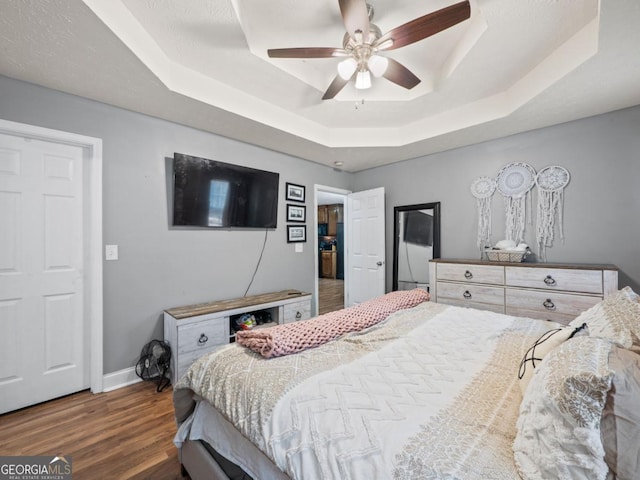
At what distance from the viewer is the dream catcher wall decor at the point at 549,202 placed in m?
2.66

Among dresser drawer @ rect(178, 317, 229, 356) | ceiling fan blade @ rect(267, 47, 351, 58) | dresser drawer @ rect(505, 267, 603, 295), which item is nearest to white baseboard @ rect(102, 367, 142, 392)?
dresser drawer @ rect(178, 317, 229, 356)

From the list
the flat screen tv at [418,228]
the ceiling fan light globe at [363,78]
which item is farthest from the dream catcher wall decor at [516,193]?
the ceiling fan light globe at [363,78]

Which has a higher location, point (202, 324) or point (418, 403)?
point (418, 403)

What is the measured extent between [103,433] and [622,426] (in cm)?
250

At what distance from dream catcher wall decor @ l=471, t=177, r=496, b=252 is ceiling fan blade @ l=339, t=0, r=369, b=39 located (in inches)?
89.8

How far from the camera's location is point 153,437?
172 cm

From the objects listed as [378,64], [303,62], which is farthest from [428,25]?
[303,62]

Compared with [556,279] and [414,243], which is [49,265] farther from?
[556,279]

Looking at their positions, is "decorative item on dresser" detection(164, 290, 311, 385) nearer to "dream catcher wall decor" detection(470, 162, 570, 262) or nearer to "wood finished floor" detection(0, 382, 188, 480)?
"wood finished floor" detection(0, 382, 188, 480)

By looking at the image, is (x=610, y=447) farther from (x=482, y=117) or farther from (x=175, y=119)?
(x=175, y=119)

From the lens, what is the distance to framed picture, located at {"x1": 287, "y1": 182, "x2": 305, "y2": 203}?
3533 millimetres

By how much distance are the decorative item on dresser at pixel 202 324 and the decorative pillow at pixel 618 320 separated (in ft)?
7.79

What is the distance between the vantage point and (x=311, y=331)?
4.57 ft

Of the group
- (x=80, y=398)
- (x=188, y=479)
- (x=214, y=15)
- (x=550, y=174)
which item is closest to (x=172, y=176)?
(x=214, y=15)
